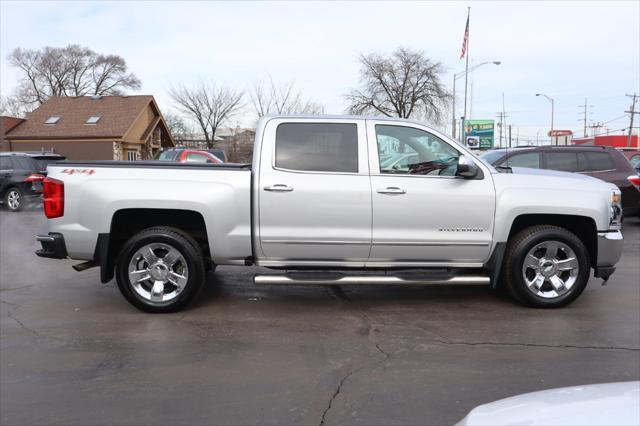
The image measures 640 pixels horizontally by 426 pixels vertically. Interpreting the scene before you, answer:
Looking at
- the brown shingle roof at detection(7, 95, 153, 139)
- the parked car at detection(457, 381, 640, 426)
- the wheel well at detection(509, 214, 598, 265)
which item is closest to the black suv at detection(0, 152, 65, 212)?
the wheel well at detection(509, 214, 598, 265)

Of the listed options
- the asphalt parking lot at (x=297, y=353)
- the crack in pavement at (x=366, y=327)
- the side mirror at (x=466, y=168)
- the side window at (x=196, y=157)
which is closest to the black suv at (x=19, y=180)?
the side window at (x=196, y=157)

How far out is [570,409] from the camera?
1.74m

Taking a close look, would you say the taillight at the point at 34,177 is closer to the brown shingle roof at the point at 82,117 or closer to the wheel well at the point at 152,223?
the wheel well at the point at 152,223

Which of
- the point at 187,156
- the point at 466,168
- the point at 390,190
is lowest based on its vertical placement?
the point at 390,190

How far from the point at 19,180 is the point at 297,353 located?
14039 mm

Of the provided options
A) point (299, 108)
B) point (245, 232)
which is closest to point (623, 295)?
point (245, 232)

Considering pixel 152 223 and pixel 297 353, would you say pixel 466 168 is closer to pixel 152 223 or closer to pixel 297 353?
pixel 297 353

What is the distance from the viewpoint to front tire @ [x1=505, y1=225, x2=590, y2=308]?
5379 millimetres

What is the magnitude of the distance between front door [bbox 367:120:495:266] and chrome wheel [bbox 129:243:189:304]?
190 cm

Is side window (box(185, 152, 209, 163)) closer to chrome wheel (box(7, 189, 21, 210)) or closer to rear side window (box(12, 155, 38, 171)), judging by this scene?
rear side window (box(12, 155, 38, 171))

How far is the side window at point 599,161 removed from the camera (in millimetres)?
10422


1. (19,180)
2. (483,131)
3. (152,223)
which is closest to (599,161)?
(152,223)

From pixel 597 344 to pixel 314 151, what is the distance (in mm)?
3052

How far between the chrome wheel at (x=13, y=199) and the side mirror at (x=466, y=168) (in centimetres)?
1428
